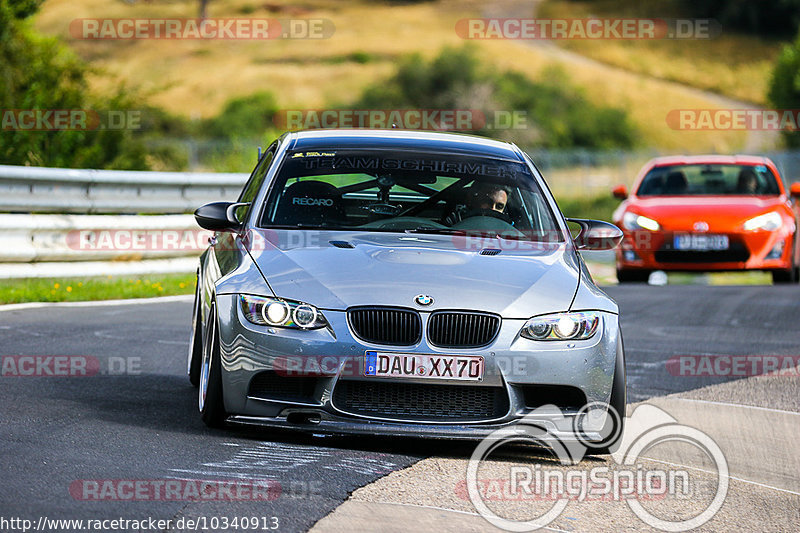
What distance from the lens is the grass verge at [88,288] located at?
41.1 ft

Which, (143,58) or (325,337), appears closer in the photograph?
(325,337)

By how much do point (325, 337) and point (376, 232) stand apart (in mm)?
1129

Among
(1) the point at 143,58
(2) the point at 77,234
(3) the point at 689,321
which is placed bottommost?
(3) the point at 689,321

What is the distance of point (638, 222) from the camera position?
16875 millimetres

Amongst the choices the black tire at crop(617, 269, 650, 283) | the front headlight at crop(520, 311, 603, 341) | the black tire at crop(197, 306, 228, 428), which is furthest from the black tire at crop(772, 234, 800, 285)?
the black tire at crop(197, 306, 228, 428)

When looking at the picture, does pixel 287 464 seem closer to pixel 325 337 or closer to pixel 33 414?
pixel 325 337

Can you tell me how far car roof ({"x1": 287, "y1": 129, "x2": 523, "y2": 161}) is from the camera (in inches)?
316

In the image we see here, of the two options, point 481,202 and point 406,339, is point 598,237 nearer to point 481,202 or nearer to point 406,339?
point 481,202

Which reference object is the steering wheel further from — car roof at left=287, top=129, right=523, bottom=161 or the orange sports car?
the orange sports car

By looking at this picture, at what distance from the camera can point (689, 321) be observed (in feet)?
43.1

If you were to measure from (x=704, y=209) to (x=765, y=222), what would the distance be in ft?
2.39

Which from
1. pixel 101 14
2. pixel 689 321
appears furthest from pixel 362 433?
pixel 101 14

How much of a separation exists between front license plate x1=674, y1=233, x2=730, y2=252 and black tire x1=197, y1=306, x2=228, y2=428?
1054 cm

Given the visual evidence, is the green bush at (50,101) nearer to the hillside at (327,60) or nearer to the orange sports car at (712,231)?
the orange sports car at (712,231)
